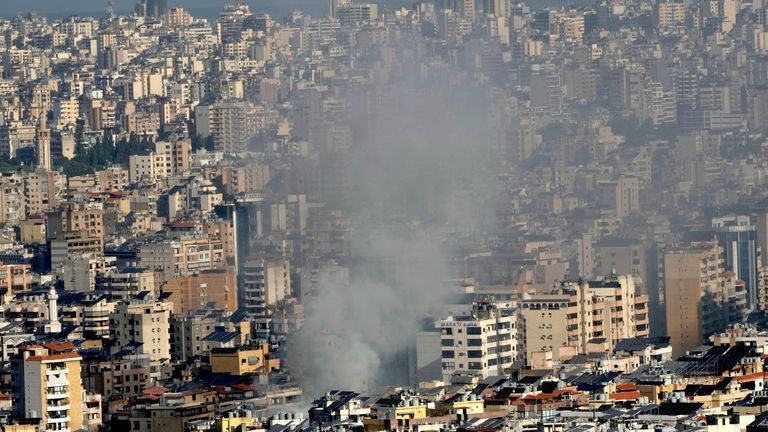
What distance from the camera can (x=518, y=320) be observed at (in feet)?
79.9

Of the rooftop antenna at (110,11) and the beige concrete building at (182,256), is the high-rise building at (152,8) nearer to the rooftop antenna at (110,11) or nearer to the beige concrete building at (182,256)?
the rooftop antenna at (110,11)

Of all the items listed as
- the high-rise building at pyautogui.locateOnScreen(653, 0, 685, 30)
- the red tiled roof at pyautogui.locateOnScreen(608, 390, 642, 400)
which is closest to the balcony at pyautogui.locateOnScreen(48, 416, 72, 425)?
the red tiled roof at pyautogui.locateOnScreen(608, 390, 642, 400)

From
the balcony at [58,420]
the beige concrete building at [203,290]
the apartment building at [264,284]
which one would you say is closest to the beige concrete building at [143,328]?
the apartment building at [264,284]

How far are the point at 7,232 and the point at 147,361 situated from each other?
15251 mm

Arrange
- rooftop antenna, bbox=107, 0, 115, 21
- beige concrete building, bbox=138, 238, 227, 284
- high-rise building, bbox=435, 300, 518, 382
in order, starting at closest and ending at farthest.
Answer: high-rise building, bbox=435, 300, 518, 382, beige concrete building, bbox=138, 238, 227, 284, rooftop antenna, bbox=107, 0, 115, 21

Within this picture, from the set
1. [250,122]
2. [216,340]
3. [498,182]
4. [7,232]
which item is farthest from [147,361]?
[250,122]

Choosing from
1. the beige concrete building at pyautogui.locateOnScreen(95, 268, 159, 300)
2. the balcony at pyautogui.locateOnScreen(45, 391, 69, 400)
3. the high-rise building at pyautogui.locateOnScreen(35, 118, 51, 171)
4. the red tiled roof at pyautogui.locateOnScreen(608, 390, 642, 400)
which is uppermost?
the high-rise building at pyautogui.locateOnScreen(35, 118, 51, 171)

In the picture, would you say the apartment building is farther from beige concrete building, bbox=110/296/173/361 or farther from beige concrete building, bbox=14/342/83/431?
beige concrete building, bbox=14/342/83/431

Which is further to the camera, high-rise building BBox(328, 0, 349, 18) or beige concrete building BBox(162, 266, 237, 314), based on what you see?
high-rise building BBox(328, 0, 349, 18)

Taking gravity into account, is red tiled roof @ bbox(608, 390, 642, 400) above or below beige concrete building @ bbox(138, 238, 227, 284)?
below

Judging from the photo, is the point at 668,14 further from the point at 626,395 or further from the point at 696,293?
the point at 626,395

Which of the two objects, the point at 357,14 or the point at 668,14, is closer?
the point at 668,14

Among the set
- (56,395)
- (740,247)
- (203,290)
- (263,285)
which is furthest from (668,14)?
(56,395)

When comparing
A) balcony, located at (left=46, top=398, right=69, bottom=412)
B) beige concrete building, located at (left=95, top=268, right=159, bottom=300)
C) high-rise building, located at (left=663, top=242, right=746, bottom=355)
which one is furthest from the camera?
beige concrete building, located at (left=95, top=268, right=159, bottom=300)
